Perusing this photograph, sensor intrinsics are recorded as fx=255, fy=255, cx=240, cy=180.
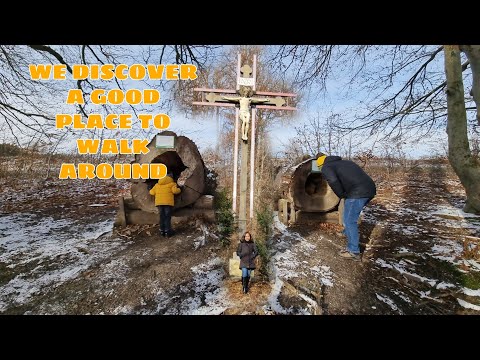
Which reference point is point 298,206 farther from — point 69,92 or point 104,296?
point 69,92

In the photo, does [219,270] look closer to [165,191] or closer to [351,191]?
[165,191]

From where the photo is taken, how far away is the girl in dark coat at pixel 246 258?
3.06 m

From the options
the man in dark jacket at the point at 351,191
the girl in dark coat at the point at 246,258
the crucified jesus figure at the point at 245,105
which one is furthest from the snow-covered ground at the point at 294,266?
the crucified jesus figure at the point at 245,105

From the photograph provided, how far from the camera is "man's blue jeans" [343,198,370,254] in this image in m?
4.06

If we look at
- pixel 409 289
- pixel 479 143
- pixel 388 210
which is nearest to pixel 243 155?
pixel 409 289

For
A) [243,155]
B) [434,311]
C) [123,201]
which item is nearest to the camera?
[434,311]

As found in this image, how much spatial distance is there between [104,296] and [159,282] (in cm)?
63

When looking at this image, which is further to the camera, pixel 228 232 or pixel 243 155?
pixel 228 232

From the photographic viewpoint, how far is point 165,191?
16.3 ft

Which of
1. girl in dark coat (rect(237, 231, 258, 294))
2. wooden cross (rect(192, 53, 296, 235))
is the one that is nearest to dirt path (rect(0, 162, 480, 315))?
girl in dark coat (rect(237, 231, 258, 294))

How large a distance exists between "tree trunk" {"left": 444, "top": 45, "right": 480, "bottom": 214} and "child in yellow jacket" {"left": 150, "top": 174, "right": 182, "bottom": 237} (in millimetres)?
6667

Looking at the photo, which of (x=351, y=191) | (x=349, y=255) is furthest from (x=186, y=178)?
(x=349, y=255)

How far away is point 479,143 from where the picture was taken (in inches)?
536

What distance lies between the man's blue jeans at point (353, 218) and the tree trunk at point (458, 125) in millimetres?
3958
